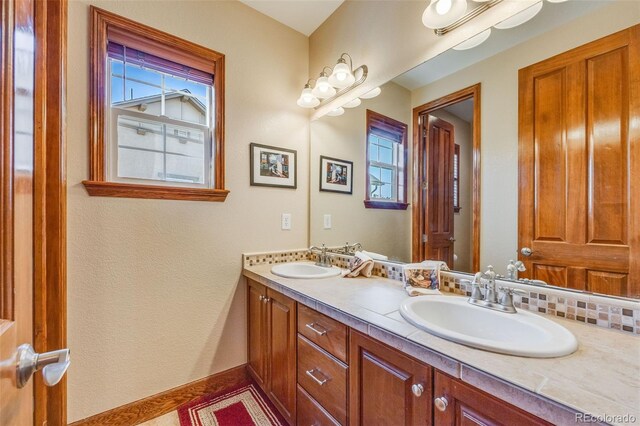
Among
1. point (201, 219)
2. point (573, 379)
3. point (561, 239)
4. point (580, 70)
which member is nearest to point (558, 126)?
point (580, 70)

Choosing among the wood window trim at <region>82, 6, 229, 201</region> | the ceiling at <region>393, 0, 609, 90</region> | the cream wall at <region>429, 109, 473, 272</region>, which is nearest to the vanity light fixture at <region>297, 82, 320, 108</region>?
the wood window trim at <region>82, 6, 229, 201</region>

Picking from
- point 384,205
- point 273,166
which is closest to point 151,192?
point 273,166

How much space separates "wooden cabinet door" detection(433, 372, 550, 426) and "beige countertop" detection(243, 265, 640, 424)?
30 millimetres

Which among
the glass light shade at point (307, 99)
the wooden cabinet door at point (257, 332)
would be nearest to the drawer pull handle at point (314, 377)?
the wooden cabinet door at point (257, 332)

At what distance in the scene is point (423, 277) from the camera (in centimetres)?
133

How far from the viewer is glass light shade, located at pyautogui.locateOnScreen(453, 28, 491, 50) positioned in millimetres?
1205

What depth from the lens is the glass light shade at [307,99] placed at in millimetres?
2087

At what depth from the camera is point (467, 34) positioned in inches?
49.4

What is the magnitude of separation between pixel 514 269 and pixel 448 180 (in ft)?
1.69

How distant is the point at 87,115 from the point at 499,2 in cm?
207

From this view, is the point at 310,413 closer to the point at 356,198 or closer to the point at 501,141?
the point at 356,198

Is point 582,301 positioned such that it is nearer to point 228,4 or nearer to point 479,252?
point 479,252

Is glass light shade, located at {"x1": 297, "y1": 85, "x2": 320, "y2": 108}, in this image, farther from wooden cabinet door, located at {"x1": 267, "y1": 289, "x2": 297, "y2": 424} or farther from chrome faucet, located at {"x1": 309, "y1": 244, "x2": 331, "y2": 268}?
wooden cabinet door, located at {"x1": 267, "y1": 289, "x2": 297, "y2": 424}

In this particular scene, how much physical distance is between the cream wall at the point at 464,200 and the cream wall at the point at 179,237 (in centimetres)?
124
